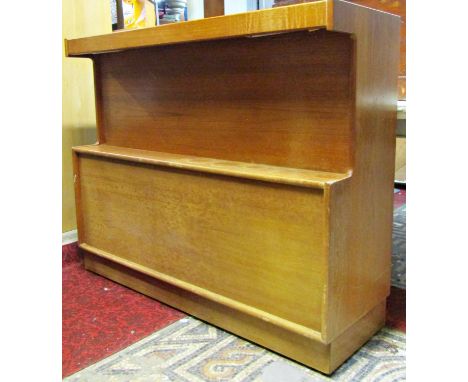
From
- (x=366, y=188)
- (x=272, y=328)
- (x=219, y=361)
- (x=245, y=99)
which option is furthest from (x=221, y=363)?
(x=245, y=99)

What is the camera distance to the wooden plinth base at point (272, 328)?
1186mm

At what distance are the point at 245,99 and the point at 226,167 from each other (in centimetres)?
19

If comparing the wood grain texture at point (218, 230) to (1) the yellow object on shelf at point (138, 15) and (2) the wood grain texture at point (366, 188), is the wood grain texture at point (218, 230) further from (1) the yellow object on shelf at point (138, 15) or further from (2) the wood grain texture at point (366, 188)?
(1) the yellow object on shelf at point (138, 15)

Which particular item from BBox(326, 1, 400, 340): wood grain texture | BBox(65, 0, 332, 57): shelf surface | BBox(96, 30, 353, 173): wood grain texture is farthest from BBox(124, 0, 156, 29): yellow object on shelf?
BBox(326, 1, 400, 340): wood grain texture

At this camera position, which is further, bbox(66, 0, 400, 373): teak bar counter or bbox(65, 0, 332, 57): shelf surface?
bbox(66, 0, 400, 373): teak bar counter

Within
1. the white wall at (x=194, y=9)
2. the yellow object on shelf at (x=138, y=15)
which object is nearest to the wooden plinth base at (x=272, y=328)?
the yellow object on shelf at (x=138, y=15)

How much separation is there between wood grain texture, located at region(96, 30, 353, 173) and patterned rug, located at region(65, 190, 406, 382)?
1.60ft

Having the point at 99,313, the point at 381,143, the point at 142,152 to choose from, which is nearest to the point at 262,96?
the point at 381,143

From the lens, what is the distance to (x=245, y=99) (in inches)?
51.8

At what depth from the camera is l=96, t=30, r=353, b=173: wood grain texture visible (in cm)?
115

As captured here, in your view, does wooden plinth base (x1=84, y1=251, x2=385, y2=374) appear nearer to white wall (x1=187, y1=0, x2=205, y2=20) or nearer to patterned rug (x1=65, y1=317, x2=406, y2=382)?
patterned rug (x1=65, y1=317, x2=406, y2=382)

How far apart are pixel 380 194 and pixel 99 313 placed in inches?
36.1

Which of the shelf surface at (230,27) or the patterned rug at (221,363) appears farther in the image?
the patterned rug at (221,363)
